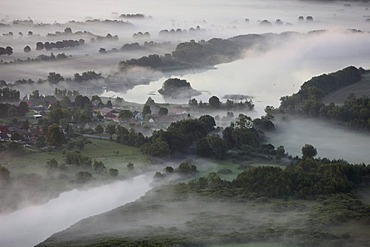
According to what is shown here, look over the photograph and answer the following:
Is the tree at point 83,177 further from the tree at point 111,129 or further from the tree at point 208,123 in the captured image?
the tree at point 208,123

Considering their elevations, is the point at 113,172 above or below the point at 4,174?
below

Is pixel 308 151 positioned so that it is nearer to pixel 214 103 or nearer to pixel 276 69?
pixel 214 103

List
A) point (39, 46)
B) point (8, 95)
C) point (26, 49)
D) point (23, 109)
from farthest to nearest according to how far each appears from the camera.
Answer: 1. point (39, 46)
2. point (26, 49)
3. point (8, 95)
4. point (23, 109)

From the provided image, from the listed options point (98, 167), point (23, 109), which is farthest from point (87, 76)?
point (98, 167)

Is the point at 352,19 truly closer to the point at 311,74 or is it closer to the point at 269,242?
the point at 311,74

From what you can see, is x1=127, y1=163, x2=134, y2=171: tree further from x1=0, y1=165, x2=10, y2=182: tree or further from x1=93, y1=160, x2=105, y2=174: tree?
x1=0, y1=165, x2=10, y2=182: tree

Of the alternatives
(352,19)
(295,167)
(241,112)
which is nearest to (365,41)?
(352,19)
